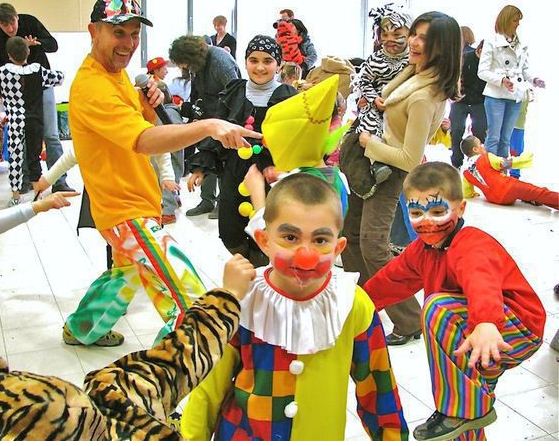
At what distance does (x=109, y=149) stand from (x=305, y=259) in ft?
4.63

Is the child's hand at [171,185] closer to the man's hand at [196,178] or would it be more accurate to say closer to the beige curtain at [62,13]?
the man's hand at [196,178]

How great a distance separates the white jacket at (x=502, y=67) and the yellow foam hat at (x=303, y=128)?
455cm

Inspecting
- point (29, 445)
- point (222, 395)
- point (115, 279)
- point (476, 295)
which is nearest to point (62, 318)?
point (115, 279)

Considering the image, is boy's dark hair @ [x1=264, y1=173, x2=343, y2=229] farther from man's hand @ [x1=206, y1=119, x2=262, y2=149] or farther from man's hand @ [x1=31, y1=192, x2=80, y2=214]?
man's hand @ [x1=31, y1=192, x2=80, y2=214]

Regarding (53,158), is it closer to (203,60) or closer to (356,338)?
(203,60)

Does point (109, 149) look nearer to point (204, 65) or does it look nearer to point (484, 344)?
point (484, 344)

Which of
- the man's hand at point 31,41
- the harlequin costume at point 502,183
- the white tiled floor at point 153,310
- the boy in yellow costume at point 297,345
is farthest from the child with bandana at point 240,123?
the man's hand at point 31,41

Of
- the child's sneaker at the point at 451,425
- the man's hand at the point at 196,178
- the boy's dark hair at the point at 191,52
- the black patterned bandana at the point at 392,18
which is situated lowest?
the child's sneaker at the point at 451,425

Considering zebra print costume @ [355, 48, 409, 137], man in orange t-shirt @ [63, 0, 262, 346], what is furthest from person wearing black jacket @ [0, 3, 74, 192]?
man in orange t-shirt @ [63, 0, 262, 346]

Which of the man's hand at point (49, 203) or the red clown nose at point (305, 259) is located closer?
the red clown nose at point (305, 259)

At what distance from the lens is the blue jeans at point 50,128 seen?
6.42m

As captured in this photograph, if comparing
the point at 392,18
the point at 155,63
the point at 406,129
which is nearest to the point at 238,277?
the point at 406,129

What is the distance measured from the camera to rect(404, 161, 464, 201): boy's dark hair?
204 cm

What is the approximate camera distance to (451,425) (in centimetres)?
202
